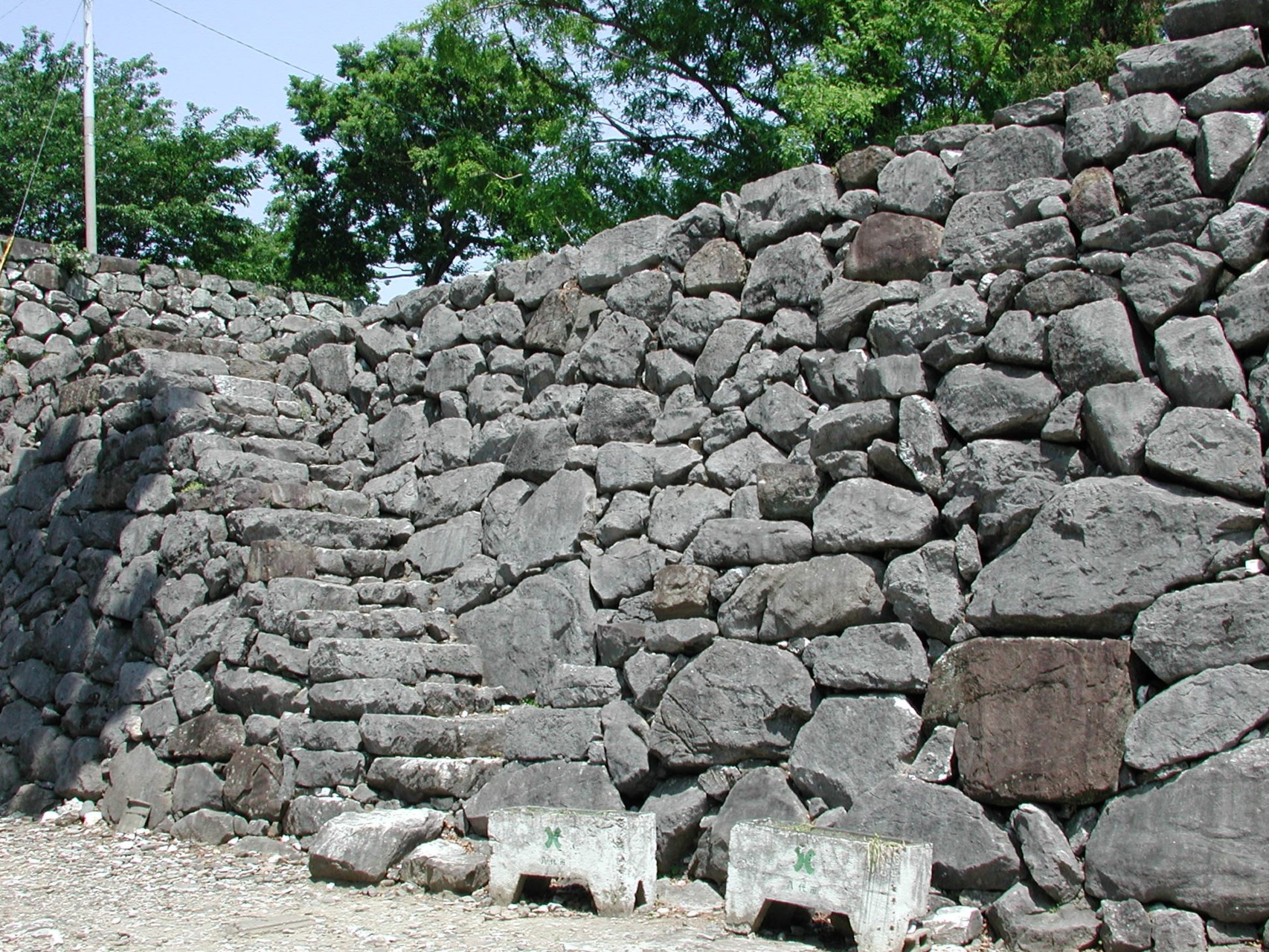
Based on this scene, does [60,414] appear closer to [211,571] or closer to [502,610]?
[211,571]

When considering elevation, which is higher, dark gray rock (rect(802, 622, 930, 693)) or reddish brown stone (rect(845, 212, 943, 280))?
reddish brown stone (rect(845, 212, 943, 280))

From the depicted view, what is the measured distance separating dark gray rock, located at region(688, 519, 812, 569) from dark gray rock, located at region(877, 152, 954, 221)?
1.64 meters

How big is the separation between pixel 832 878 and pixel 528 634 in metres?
2.71

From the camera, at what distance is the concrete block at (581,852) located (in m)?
4.80

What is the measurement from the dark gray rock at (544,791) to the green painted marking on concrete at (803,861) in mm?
1279

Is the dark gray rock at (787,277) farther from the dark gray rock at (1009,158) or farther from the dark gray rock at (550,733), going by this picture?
the dark gray rock at (550,733)

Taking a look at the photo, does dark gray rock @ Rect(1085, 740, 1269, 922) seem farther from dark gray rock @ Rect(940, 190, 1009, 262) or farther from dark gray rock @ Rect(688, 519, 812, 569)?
dark gray rock @ Rect(940, 190, 1009, 262)

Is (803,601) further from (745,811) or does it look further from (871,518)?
(745,811)

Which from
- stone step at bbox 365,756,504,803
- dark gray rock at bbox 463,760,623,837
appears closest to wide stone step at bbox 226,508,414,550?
stone step at bbox 365,756,504,803

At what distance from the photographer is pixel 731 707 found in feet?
17.4

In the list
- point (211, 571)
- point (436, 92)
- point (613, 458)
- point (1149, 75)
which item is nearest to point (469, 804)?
point (613, 458)

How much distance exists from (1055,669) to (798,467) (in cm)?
157

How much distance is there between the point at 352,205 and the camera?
1912 cm

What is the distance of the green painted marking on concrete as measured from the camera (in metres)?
4.34
